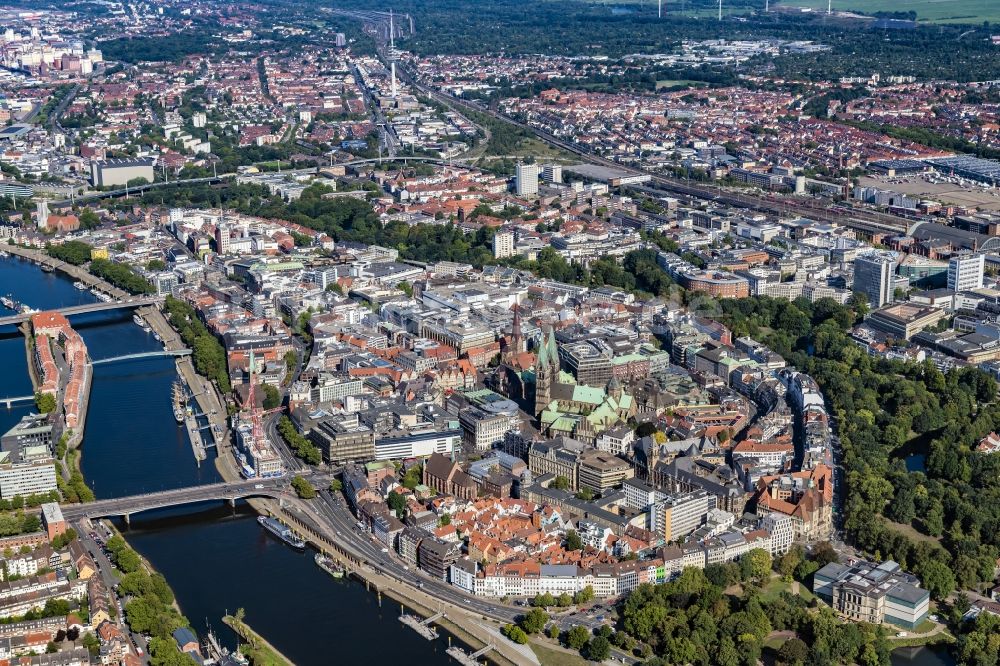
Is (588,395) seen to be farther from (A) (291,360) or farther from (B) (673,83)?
(B) (673,83)

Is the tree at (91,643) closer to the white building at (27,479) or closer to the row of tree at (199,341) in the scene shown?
the white building at (27,479)

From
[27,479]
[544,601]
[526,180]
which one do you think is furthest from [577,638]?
[526,180]

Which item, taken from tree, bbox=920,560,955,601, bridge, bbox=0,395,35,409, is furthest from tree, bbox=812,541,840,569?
bridge, bbox=0,395,35,409

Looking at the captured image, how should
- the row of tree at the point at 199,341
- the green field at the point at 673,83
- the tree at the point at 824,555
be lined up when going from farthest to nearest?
the green field at the point at 673,83, the row of tree at the point at 199,341, the tree at the point at 824,555

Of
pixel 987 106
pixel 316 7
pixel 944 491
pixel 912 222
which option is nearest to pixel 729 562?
pixel 944 491

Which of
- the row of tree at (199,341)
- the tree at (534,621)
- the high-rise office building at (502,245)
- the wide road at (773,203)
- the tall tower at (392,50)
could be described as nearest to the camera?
the tree at (534,621)

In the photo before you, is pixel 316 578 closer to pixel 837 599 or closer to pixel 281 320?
pixel 837 599

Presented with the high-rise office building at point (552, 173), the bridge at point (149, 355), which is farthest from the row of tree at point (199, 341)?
the high-rise office building at point (552, 173)

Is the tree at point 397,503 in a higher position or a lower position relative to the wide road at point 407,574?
higher
